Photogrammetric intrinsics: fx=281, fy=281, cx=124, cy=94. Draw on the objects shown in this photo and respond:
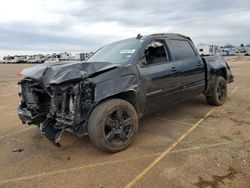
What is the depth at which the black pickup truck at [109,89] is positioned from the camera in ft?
13.9

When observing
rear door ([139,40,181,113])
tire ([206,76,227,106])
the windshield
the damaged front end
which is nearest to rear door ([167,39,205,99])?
rear door ([139,40,181,113])

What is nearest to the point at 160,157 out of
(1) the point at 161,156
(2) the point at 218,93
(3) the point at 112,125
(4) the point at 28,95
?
(1) the point at 161,156

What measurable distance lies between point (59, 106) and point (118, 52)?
1.76m

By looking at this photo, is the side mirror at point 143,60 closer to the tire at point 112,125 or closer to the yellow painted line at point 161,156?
the tire at point 112,125

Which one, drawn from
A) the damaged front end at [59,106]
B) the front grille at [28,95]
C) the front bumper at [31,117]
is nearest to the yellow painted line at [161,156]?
the damaged front end at [59,106]

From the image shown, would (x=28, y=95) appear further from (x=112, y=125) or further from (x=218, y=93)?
(x=218, y=93)

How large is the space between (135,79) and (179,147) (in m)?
1.36

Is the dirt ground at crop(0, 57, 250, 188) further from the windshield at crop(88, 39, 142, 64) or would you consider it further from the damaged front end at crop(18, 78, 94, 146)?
the windshield at crop(88, 39, 142, 64)

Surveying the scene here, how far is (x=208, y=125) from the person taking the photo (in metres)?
5.85

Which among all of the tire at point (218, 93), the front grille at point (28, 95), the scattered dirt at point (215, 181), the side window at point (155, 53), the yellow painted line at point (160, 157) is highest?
the side window at point (155, 53)

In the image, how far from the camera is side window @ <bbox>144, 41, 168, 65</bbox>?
5.31 meters

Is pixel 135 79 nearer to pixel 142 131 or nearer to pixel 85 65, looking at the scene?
pixel 85 65

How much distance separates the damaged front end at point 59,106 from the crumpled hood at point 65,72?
10 cm

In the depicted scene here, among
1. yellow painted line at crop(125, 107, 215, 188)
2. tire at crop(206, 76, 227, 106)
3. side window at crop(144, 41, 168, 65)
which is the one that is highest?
side window at crop(144, 41, 168, 65)
